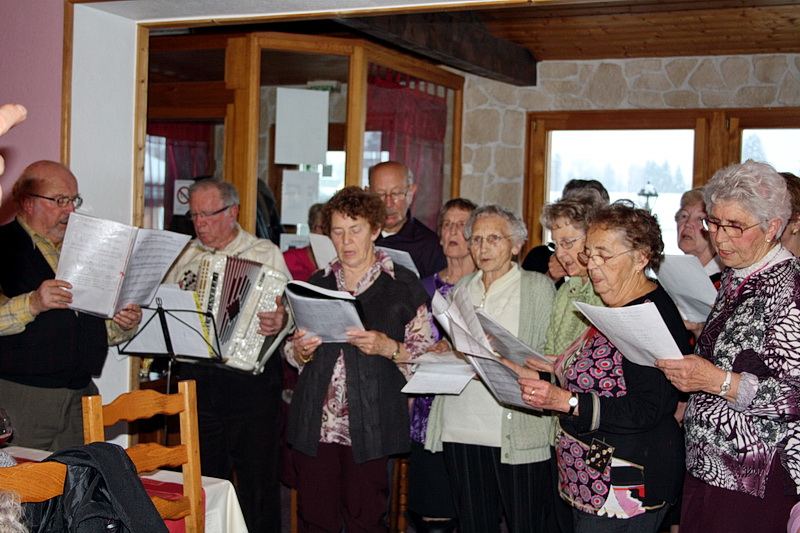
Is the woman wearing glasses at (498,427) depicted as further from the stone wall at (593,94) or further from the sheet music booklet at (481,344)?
the stone wall at (593,94)

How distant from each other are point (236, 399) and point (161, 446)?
109 cm

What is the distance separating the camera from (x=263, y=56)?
489cm

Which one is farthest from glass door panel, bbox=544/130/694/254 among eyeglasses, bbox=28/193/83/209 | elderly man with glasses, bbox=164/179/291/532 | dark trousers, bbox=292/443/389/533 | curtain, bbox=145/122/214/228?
eyeglasses, bbox=28/193/83/209

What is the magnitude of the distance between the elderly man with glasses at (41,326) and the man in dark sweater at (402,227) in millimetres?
1522

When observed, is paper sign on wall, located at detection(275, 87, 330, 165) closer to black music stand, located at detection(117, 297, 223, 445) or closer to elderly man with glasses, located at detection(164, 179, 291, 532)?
elderly man with glasses, located at detection(164, 179, 291, 532)

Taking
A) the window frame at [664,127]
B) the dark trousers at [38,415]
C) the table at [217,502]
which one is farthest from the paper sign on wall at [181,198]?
the table at [217,502]

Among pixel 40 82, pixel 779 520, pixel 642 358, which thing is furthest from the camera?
pixel 40 82

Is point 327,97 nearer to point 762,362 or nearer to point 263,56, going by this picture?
point 263,56

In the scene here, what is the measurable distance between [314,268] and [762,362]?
262 centimetres

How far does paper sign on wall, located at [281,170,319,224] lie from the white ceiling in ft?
5.51

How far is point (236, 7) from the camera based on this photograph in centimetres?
315

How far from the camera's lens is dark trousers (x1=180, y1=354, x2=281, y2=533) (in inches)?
130

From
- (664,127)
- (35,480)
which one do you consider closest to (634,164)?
(664,127)

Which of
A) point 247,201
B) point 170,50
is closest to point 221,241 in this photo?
point 247,201
